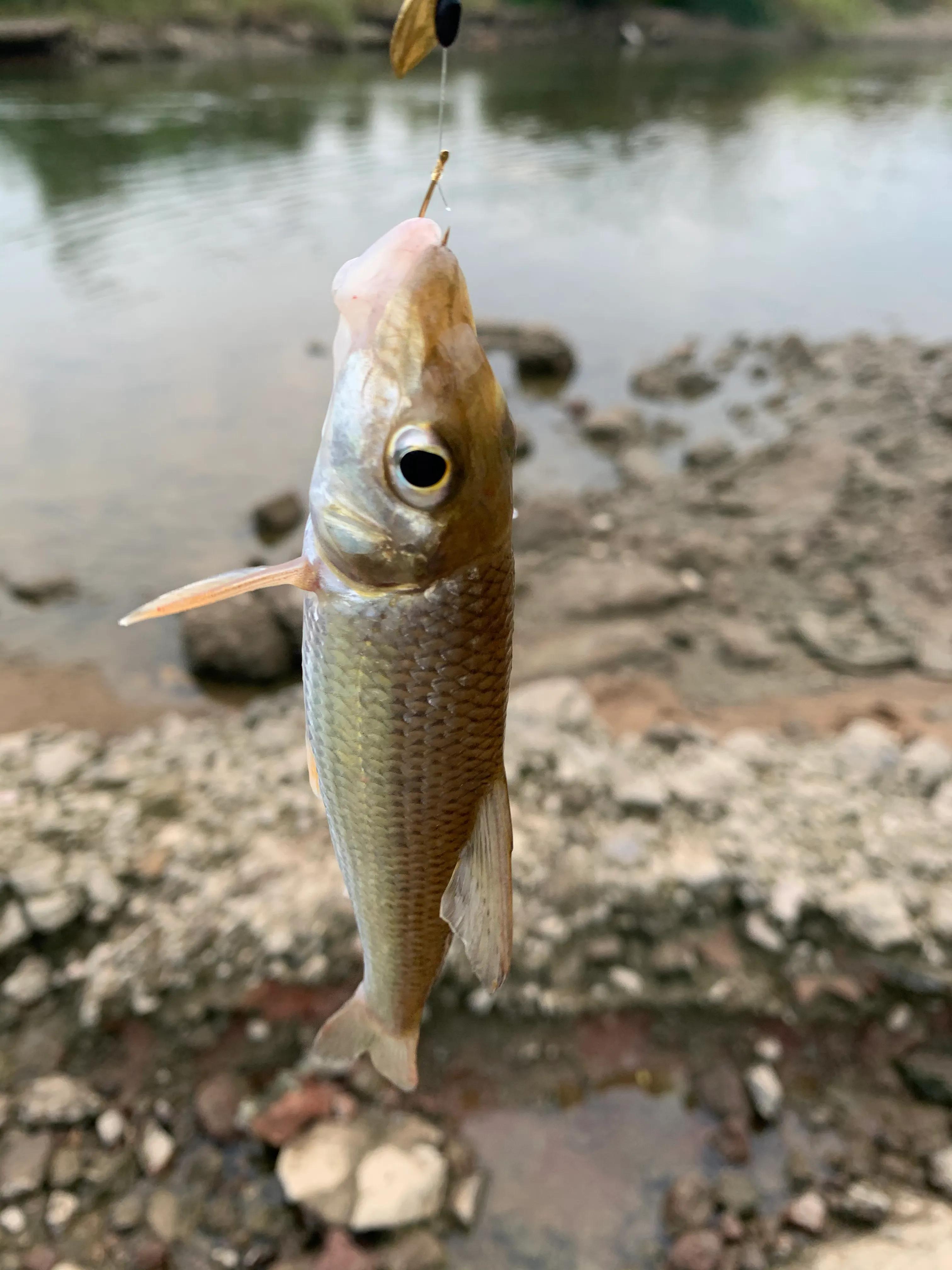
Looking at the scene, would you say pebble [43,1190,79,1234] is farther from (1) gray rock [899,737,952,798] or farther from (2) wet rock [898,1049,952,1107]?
(1) gray rock [899,737,952,798]

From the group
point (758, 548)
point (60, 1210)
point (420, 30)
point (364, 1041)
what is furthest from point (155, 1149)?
point (758, 548)

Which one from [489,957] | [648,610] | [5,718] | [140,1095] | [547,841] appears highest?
[489,957]

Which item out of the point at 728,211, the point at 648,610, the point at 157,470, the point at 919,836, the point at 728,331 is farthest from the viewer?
the point at 728,211

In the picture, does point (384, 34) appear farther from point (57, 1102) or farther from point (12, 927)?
point (57, 1102)

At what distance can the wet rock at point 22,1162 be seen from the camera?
3.02m

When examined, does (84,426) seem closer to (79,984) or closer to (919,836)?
(79,984)

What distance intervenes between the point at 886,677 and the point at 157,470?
8.56 metres

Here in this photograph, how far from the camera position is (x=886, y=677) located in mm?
Answer: 6781

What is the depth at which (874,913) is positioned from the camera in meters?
3.74

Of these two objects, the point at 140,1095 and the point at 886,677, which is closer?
the point at 140,1095

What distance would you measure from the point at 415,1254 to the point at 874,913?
234 centimetres

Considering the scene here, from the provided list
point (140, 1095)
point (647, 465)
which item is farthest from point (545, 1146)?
point (647, 465)

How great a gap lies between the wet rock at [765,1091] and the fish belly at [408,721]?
7.89ft

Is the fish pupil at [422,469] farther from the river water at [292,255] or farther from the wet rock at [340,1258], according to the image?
the river water at [292,255]
